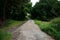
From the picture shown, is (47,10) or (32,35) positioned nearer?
(32,35)

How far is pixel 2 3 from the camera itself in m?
28.2

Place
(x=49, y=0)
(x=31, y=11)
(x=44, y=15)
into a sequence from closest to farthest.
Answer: (x=44, y=15) → (x=49, y=0) → (x=31, y=11)

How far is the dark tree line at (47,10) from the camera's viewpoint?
46.3 m

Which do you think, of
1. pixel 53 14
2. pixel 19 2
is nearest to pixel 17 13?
pixel 53 14

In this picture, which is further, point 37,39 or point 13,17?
point 13,17

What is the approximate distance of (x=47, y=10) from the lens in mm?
47625

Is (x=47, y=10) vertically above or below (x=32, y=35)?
below

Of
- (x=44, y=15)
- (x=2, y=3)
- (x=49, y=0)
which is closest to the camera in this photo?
(x=2, y=3)

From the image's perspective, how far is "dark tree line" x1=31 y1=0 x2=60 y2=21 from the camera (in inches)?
1823

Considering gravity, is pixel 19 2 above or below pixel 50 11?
above

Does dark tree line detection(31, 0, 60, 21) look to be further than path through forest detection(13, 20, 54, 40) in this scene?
Yes

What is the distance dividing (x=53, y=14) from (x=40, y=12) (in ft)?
11.3

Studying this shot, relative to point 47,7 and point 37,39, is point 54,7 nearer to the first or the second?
point 47,7

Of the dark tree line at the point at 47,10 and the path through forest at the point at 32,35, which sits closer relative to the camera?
the path through forest at the point at 32,35
